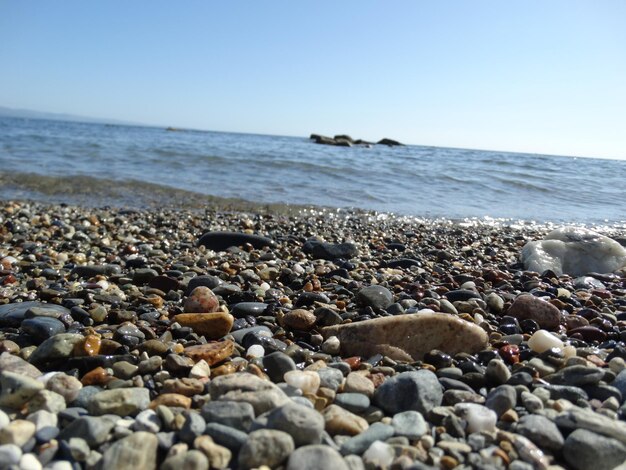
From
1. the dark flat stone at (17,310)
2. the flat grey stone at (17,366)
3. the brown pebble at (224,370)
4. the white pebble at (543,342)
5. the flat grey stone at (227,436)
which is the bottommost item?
the dark flat stone at (17,310)

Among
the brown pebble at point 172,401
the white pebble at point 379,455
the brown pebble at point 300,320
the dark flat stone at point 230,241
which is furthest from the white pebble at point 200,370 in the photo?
the dark flat stone at point 230,241

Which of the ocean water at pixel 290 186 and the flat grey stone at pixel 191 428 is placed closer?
the flat grey stone at pixel 191 428

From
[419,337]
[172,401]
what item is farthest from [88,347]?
[419,337]

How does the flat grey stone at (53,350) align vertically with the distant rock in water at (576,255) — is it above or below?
below

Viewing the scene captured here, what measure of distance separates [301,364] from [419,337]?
617 millimetres

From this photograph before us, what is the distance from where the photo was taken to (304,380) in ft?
6.31

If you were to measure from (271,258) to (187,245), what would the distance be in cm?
105

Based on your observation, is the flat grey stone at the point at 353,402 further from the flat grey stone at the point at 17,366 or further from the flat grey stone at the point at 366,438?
the flat grey stone at the point at 17,366

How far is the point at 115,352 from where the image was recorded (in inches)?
88.3

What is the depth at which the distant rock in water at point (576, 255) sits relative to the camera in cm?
454

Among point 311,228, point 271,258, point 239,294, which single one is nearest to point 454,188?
point 311,228

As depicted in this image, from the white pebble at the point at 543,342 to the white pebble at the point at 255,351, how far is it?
4.54ft

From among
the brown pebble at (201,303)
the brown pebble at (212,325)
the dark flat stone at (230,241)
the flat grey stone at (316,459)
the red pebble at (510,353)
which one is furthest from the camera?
the dark flat stone at (230,241)

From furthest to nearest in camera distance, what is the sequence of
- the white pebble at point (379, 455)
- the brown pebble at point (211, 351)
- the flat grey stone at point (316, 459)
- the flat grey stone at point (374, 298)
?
1. the flat grey stone at point (374, 298)
2. the brown pebble at point (211, 351)
3. the white pebble at point (379, 455)
4. the flat grey stone at point (316, 459)
